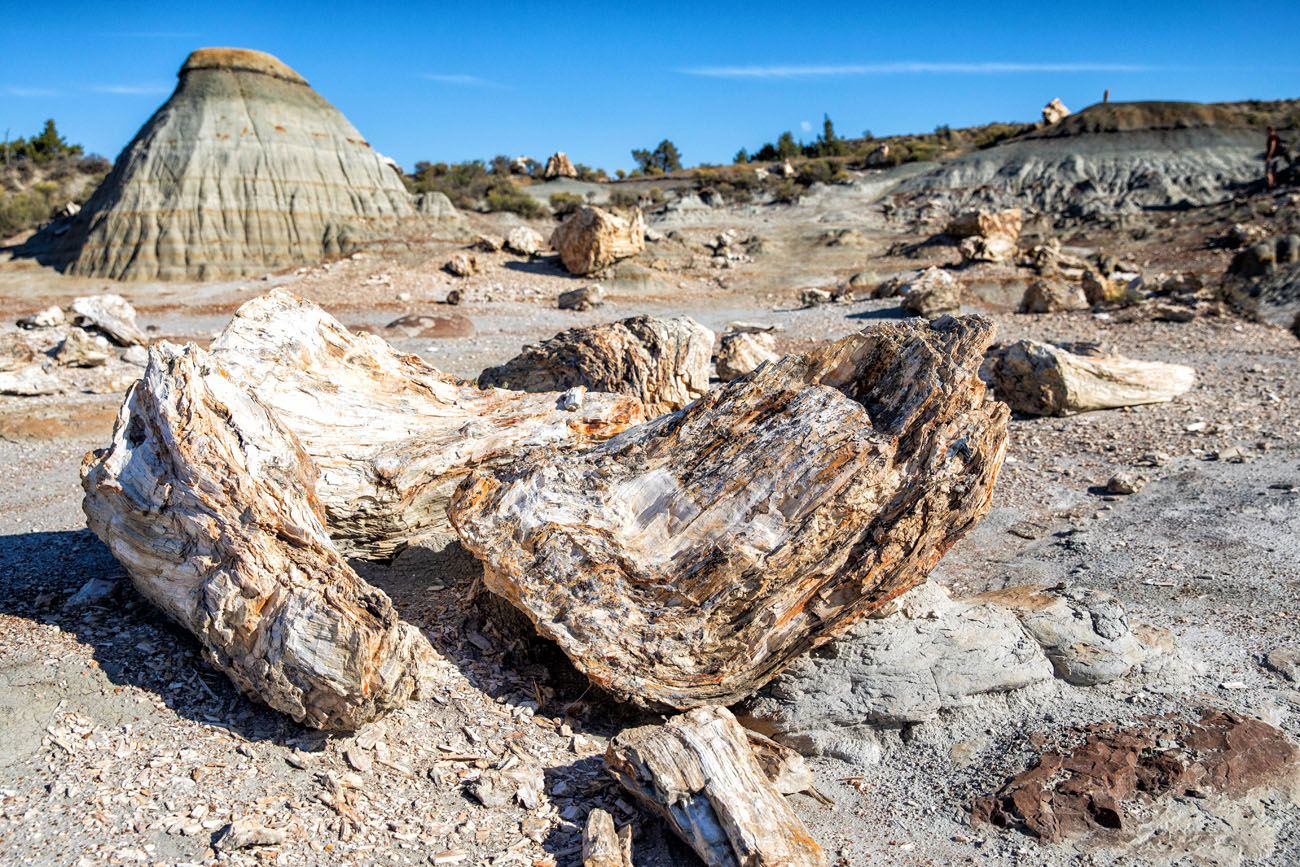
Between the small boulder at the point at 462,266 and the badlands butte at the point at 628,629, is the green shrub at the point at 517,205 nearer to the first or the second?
the small boulder at the point at 462,266

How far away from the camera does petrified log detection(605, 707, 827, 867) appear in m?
3.53

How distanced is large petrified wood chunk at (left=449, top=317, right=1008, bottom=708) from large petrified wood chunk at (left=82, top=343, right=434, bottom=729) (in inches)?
27.2

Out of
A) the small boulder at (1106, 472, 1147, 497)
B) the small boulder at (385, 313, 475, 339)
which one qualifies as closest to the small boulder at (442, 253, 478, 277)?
the small boulder at (385, 313, 475, 339)

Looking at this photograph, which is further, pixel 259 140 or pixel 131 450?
pixel 259 140

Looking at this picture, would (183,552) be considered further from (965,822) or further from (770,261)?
(770,261)

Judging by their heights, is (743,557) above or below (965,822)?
above

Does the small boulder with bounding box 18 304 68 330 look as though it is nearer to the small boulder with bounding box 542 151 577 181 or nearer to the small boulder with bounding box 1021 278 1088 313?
the small boulder with bounding box 1021 278 1088 313

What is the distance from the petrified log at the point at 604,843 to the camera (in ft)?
11.6

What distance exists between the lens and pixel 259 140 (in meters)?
25.4

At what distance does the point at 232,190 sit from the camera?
80.5 feet

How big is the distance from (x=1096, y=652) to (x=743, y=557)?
6.44ft

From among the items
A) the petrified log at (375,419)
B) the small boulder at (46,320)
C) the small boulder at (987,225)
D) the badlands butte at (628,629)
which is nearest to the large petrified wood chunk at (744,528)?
the badlands butte at (628,629)

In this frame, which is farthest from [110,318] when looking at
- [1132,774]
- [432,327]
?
[1132,774]

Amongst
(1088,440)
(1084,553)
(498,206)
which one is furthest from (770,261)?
(1084,553)
